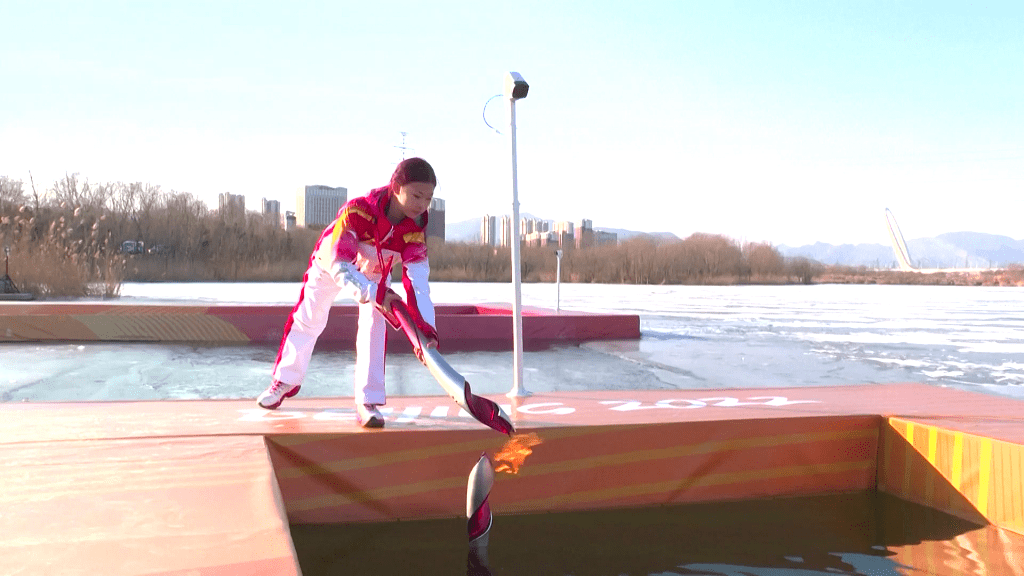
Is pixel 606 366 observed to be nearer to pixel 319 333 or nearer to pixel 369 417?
pixel 319 333

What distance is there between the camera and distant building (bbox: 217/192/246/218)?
91.7 feet

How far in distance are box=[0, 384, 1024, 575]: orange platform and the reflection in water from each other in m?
0.07

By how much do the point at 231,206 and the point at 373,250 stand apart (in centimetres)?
2729

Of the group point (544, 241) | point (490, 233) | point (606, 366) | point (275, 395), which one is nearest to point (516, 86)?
point (275, 395)

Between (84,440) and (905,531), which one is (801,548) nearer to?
(905,531)

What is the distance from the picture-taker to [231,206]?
28500 millimetres

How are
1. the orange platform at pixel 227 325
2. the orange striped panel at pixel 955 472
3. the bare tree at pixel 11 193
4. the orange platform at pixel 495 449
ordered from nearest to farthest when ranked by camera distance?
1. the orange platform at pixel 495 449
2. the orange striped panel at pixel 955 472
3. the orange platform at pixel 227 325
4. the bare tree at pixel 11 193

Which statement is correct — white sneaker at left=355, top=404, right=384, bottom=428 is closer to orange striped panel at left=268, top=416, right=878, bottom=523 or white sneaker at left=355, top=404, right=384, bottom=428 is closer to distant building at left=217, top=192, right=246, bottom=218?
orange striped panel at left=268, top=416, right=878, bottom=523

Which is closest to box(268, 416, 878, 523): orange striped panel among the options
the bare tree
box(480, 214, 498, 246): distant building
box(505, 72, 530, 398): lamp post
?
box(505, 72, 530, 398): lamp post

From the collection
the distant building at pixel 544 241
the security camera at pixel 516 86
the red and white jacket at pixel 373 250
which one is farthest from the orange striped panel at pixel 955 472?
the distant building at pixel 544 241

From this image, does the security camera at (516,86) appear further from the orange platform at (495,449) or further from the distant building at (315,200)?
the distant building at (315,200)

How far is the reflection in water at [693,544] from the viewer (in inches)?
95.0

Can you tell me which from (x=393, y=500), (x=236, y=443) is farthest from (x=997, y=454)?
(x=236, y=443)

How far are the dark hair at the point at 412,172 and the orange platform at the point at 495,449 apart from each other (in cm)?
97
